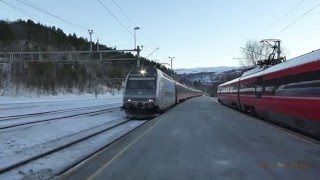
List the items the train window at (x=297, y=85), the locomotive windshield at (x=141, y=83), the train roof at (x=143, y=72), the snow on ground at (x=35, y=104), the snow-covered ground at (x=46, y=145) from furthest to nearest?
1. the snow on ground at (x=35, y=104)
2. the train roof at (x=143, y=72)
3. the locomotive windshield at (x=141, y=83)
4. the train window at (x=297, y=85)
5. the snow-covered ground at (x=46, y=145)

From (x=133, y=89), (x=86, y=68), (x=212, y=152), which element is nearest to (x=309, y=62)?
(x=212, y=152)

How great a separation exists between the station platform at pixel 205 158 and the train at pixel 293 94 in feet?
2.84

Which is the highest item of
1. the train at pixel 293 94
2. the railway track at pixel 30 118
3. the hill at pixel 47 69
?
the hill at pixel 47 69

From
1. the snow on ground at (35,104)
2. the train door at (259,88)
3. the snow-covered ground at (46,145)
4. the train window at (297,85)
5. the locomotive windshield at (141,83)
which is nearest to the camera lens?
the snow-covered ground at (46,145)

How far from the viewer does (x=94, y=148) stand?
47.8ft

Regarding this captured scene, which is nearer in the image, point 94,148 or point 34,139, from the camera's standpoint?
point 94,148

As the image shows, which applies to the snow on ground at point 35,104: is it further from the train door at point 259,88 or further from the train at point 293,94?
the train at point 293,94

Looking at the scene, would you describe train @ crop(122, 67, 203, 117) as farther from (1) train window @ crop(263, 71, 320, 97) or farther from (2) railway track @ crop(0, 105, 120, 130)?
(1) train window @ crop(263, 71, 320, 97)

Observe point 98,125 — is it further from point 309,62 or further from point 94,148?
point 309,62

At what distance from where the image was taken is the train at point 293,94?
1547 centimetres

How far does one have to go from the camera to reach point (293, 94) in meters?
18.2

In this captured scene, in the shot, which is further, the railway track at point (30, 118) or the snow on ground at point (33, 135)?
the railway track at point (30, 118)

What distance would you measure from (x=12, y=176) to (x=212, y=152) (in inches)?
211

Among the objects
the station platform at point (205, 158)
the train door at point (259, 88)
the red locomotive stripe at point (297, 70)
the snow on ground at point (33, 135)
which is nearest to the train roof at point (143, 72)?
the snow on ground at point (33, 135)
